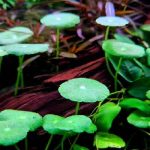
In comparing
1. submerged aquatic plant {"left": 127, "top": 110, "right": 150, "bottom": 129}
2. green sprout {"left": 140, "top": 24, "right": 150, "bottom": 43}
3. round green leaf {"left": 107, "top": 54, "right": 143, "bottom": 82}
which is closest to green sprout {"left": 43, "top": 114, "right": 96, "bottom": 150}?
submerged aquatic plant {"left": 127, "top": 110, "right": 150, "bottom": 129}

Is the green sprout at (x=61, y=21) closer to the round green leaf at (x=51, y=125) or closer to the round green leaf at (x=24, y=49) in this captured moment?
the round green leaf at (x=24, y=49)

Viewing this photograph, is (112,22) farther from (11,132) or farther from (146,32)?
(11,132)

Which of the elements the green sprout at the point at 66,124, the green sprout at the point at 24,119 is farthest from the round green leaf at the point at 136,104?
the green sprout at the point at 24,119

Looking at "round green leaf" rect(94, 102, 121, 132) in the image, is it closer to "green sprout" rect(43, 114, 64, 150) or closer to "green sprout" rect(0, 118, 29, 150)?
"green sprout" rect(43, 114, 64, 150)

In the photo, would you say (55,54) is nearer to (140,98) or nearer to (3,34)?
(3,34)

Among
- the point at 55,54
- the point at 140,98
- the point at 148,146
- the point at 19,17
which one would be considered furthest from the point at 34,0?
the point at 148,146

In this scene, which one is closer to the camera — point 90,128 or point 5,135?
point 5,135
